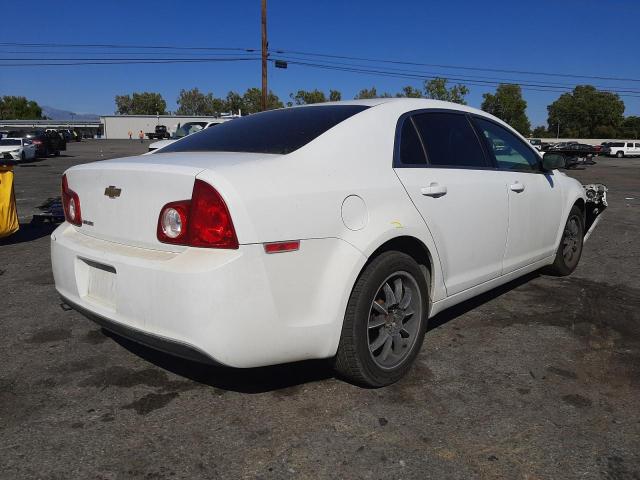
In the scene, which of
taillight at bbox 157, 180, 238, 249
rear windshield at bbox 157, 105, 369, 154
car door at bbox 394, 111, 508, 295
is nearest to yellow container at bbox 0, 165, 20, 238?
rear windshield at bbox 157, 105, 369, 154

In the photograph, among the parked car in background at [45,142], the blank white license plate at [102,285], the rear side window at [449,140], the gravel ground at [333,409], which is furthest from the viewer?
the parked car in background at [45,142]

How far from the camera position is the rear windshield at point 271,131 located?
2.79m

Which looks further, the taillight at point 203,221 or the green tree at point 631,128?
the green tree at point 631,128

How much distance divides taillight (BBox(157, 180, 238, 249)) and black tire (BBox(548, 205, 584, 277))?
3631mm

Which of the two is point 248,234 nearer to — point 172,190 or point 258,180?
point 258,180

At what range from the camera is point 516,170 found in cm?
400

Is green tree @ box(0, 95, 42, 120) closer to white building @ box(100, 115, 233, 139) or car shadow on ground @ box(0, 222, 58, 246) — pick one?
white building @ box(100, 115, 233, 139)

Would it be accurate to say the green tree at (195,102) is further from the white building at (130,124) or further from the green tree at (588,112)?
the green tree at (588,112)

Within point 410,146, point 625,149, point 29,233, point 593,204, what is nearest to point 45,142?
point 29,233

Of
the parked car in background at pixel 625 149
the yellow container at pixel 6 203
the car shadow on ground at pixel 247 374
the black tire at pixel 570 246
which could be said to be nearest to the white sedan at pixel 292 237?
the car shadow on ground at pixel 247 374

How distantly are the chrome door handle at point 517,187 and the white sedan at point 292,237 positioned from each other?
9.4 inches

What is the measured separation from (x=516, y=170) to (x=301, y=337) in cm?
239

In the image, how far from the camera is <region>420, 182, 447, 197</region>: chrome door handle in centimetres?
303

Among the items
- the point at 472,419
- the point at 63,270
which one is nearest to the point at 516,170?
the point at 472,419
